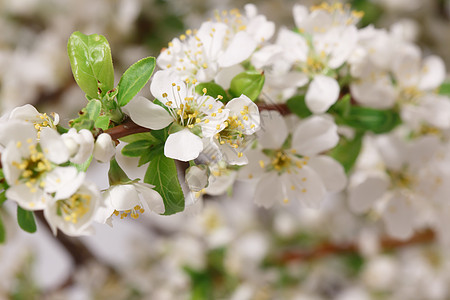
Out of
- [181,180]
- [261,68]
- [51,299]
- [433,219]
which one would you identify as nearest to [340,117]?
[261,68]

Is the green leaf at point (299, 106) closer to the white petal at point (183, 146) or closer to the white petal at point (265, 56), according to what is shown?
the white petal at point (265, 56)

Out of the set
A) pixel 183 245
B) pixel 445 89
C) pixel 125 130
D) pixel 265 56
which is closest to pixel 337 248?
pixel 183 245

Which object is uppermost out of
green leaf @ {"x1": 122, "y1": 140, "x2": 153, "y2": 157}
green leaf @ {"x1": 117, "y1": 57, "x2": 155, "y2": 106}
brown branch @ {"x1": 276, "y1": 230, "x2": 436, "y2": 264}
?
green leaf @ {"x1": 117, "y1": 57, "x2": 155, "y2": 106}

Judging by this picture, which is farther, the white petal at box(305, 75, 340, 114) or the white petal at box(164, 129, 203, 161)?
the white petal at box(305, 75, 340, 114)

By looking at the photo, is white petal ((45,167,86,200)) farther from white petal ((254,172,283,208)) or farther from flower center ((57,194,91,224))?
white petal ((254,172,283,208))

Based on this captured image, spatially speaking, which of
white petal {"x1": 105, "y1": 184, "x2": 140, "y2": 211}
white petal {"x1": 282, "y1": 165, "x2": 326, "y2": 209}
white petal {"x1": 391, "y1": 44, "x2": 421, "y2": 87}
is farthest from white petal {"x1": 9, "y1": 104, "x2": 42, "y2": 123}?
white petal {"x1": 391, "y1": 44, "x2": 421, "y2": 87}

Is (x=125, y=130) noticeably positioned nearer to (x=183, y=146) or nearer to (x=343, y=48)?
(x=183, y=146)

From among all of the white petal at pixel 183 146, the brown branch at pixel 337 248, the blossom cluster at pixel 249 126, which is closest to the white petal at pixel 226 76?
the blossom cluster at pixel 249 126
